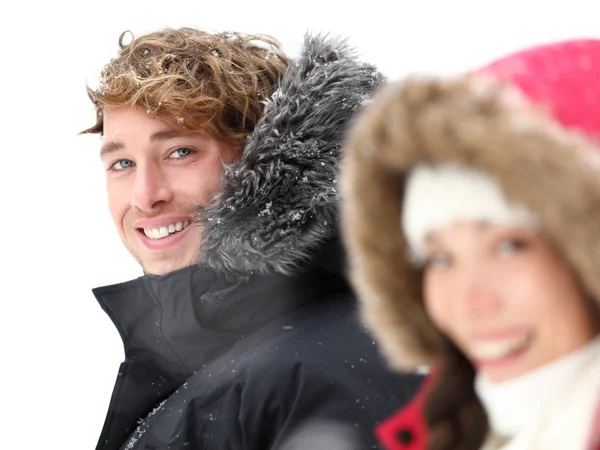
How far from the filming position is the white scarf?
2.05 ft

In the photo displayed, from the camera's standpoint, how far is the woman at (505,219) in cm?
57

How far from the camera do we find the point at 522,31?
1443 mm

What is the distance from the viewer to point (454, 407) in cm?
77

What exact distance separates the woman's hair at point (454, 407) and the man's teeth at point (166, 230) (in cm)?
96

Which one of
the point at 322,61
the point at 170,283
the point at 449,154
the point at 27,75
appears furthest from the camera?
the point at 27,75

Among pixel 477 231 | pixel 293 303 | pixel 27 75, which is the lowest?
pixel 293 303

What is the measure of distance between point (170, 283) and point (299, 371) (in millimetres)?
394

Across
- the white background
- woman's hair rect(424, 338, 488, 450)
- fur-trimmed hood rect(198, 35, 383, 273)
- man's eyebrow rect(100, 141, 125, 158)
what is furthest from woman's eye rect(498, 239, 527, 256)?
the white background

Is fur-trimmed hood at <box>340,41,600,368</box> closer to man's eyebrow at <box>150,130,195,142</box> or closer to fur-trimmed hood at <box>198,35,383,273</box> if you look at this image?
fur-trimmed hood at <box>198,35,383,273</box>

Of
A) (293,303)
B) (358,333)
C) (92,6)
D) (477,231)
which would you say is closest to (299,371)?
(358,333)

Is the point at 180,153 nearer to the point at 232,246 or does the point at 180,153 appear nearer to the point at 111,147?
the point at 111,147

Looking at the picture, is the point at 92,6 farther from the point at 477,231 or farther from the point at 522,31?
the point at 477,231

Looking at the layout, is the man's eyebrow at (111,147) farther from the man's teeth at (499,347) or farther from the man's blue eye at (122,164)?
the man's teeth at (499,347)

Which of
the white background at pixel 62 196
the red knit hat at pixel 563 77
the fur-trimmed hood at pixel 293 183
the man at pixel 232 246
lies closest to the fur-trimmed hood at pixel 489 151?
the red knit hat at pixel 563 77
